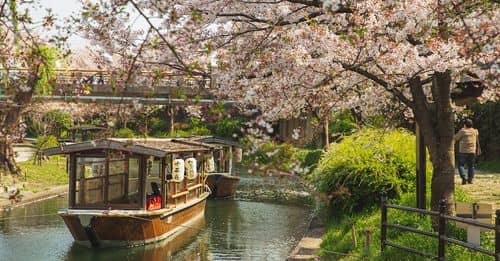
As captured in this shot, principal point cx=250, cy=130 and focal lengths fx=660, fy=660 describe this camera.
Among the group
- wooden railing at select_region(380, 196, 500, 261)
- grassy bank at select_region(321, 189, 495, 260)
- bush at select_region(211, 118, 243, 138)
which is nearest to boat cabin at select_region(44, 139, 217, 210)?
grassy bank at select_region(321, 189, 495, 260)

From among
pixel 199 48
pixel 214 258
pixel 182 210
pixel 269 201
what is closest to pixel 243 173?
pixel 269 201

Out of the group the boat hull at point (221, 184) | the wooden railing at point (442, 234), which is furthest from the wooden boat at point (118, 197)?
the boat hull at point (221, 184)

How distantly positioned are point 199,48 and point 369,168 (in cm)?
510

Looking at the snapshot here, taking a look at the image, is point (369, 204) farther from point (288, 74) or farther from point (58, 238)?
point (58, 238)

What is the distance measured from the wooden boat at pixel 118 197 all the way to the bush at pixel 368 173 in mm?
3897

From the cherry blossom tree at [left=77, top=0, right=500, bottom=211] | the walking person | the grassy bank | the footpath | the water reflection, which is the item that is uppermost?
the cherry blossom tree at [left=77, top=0, right=500, bottom=211]

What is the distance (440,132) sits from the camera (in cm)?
966

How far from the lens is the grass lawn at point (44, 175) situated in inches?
967

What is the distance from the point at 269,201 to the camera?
76.1 feet

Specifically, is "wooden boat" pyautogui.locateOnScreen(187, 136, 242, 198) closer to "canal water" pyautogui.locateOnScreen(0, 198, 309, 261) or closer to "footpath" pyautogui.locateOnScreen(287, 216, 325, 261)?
"canal water" pyautogui.locateOnScreen(0, 198, 309, 261)

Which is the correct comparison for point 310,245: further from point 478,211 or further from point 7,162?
point 7,162

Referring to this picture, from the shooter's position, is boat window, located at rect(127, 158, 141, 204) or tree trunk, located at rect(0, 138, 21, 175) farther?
tree trunk, located at rect(0, 138, 21, 175)

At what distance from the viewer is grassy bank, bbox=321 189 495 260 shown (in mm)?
8594

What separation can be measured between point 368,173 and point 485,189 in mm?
3307
